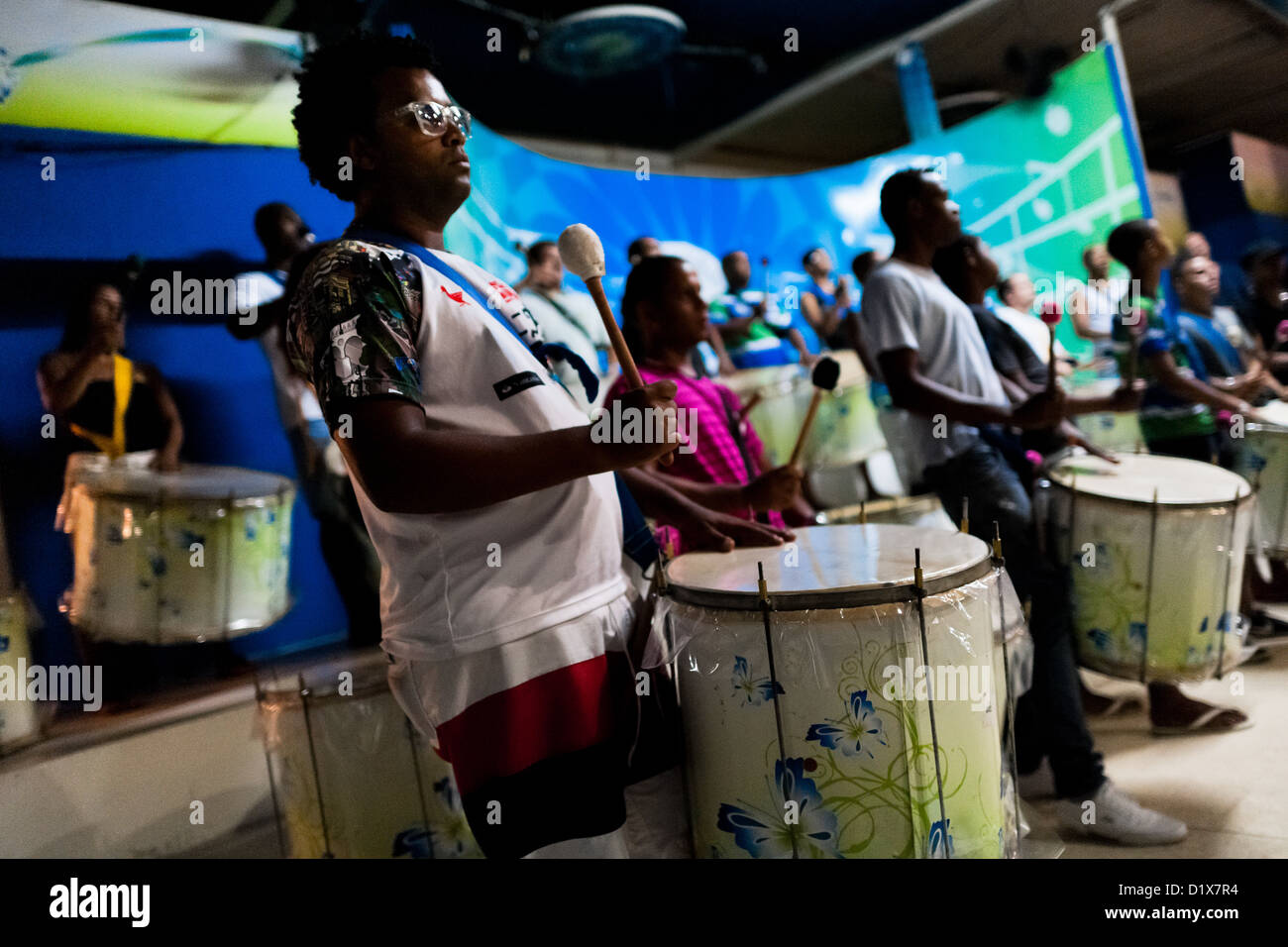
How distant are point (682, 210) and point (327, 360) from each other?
3120 millimetres

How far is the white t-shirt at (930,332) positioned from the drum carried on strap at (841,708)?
0.97m

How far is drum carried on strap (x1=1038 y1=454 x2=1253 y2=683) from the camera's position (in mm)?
2121

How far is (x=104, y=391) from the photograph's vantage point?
7.89ft

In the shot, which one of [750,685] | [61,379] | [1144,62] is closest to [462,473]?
[750,685]

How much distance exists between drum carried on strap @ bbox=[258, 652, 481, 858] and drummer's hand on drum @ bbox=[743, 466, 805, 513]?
860 millimetres

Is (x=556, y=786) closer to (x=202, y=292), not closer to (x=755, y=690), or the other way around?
(x=755, y=690)

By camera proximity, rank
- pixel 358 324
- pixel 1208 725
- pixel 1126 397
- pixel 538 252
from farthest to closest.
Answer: pixel 538 252
pixel 1208 725
pixel 1126 397
pixel 358 324

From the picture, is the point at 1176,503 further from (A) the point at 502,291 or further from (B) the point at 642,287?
(A) the point at 502,291

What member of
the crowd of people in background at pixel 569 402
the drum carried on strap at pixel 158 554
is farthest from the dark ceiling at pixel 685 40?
the drum carried on strap at pixel 158 554

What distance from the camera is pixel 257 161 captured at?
2910mm

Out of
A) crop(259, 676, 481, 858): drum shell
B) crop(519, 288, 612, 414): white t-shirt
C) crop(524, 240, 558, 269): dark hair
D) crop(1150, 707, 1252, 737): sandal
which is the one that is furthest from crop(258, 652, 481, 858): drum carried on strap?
Answer: crop(1150, 707, 1252, 737): sandal

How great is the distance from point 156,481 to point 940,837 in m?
1.95

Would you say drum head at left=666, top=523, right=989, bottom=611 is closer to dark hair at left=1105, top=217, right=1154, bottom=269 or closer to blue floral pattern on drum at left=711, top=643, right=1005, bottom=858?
blue floral pattern on drum at left=711, top=643, right=1005, bottom=858

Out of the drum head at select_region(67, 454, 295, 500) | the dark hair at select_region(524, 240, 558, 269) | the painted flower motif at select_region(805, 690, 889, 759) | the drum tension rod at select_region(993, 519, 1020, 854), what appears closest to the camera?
the painted flower motif at select_region(805, 690, 889, 759)
